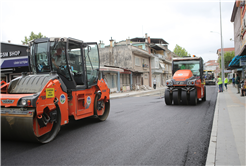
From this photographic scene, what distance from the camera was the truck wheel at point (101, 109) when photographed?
290 inches

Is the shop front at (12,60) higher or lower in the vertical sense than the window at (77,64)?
higher

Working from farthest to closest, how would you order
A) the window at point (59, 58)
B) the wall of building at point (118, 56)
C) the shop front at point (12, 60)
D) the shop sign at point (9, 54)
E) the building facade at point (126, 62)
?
the wall of building at point (118, 56) < the building facade at point (126, 62) < the shop sign at point (9, 54) < the shop front at point (12, 60) < the window at point (59, 58)

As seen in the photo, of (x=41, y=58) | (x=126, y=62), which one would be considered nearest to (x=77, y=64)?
(x=41, y=58)

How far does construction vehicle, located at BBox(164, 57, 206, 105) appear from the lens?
38.4ft

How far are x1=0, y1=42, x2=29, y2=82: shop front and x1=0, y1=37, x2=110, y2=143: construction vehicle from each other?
15.7m

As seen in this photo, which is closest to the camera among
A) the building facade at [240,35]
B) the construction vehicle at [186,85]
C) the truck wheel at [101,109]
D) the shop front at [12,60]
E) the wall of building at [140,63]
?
the truck wheel at [101,109]

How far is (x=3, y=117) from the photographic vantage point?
4691 millimetres

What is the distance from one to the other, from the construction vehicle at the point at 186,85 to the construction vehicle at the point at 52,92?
513 centimetres

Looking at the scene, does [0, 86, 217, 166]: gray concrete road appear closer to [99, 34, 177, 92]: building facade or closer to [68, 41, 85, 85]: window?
[68, 41, 85, 85]: window

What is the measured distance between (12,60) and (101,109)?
55.6 feet

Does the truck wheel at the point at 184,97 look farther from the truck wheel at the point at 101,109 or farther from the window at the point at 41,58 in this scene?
the window at the point at 41,58

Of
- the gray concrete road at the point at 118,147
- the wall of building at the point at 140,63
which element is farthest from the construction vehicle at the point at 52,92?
the wall of building at the point at 140,63

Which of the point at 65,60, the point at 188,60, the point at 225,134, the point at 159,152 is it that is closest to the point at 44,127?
the point at 65,60

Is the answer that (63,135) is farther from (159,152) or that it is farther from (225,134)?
(225,134)
